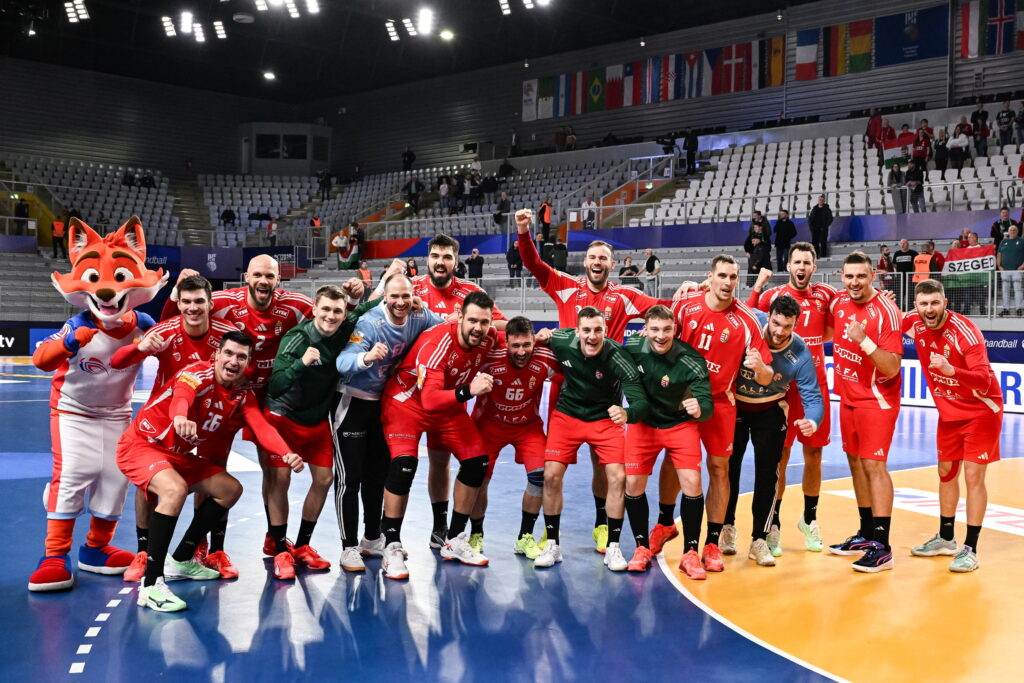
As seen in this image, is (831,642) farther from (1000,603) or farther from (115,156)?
(115,156)

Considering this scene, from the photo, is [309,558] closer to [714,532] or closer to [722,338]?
[714,532]

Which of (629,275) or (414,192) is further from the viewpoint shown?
(414,192)

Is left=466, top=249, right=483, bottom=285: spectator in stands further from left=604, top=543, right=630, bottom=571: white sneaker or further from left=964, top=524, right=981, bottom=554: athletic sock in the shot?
left=964, top=524, right=981, bottom=554: athletic sock

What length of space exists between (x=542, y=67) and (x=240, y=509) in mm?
30018

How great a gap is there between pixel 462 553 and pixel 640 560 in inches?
47.6

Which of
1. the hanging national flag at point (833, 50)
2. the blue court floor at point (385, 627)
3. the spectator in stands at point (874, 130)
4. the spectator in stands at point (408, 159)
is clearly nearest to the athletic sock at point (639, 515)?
the blue court floor at point (385, 627)

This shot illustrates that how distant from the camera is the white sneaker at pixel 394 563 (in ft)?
20.2

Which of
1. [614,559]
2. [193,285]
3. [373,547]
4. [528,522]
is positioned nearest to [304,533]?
[373,547]

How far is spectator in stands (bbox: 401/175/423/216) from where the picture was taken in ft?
110

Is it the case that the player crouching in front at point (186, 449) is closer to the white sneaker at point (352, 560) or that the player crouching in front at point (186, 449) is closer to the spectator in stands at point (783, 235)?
the white sneaker at point (352, 560)

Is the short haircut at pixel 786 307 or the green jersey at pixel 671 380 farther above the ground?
the short haircut at pixel 786 307

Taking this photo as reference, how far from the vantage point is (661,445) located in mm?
6531

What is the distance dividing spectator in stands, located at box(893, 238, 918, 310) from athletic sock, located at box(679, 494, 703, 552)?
11.0 metres

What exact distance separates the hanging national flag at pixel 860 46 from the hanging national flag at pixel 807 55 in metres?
1.02
